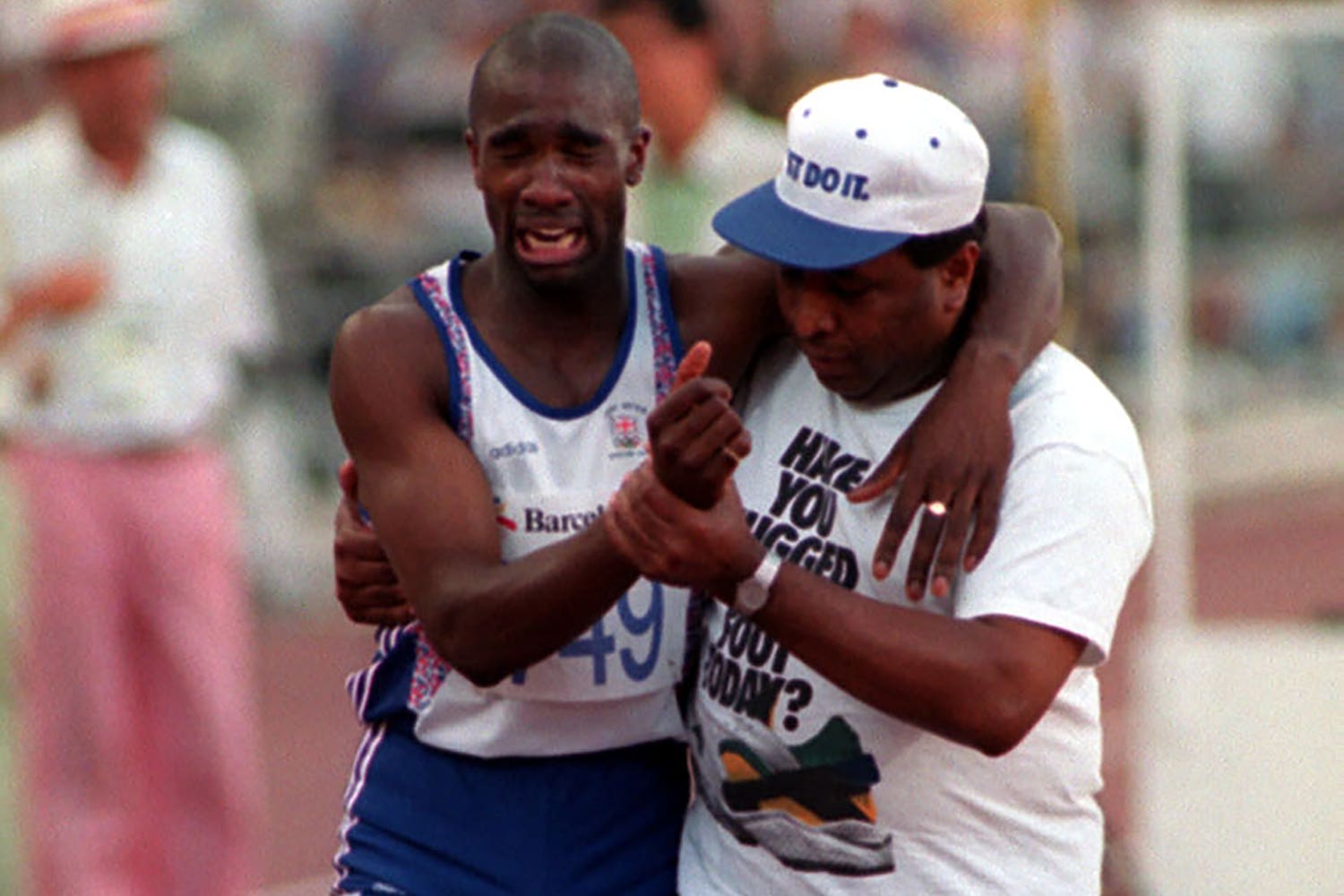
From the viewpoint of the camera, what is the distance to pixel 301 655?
37.2 ft

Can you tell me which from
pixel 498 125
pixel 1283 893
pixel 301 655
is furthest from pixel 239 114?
pixel 498 125

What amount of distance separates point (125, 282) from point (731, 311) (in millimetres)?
3971

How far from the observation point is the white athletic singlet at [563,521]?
3.93m

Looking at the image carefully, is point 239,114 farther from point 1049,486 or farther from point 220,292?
point 1049,486

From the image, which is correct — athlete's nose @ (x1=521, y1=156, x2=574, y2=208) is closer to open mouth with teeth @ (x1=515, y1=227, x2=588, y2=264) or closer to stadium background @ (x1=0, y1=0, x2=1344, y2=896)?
open mouth with teeth @ (x1=515, y1=227, x2=588, y2=264)

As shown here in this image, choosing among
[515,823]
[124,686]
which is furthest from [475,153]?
[124,686]

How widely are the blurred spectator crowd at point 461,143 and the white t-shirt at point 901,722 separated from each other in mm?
5993

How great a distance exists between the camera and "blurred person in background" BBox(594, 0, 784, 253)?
25.0 feet

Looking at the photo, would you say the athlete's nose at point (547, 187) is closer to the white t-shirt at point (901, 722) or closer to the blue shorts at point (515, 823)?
the white t-shirt at point (901, 722)

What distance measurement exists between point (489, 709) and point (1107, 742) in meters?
6.43

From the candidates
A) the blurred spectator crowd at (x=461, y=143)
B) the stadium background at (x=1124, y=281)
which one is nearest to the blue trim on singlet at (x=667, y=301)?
the stadium background at (x=1124, y=281)

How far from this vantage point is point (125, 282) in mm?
7672

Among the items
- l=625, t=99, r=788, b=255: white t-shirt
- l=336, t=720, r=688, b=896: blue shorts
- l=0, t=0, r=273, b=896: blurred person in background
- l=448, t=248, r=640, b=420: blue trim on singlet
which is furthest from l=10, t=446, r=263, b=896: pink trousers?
l=448, t=248, r=640, b=420: blue trim on singlet

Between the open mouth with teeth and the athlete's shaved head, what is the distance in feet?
0.64
